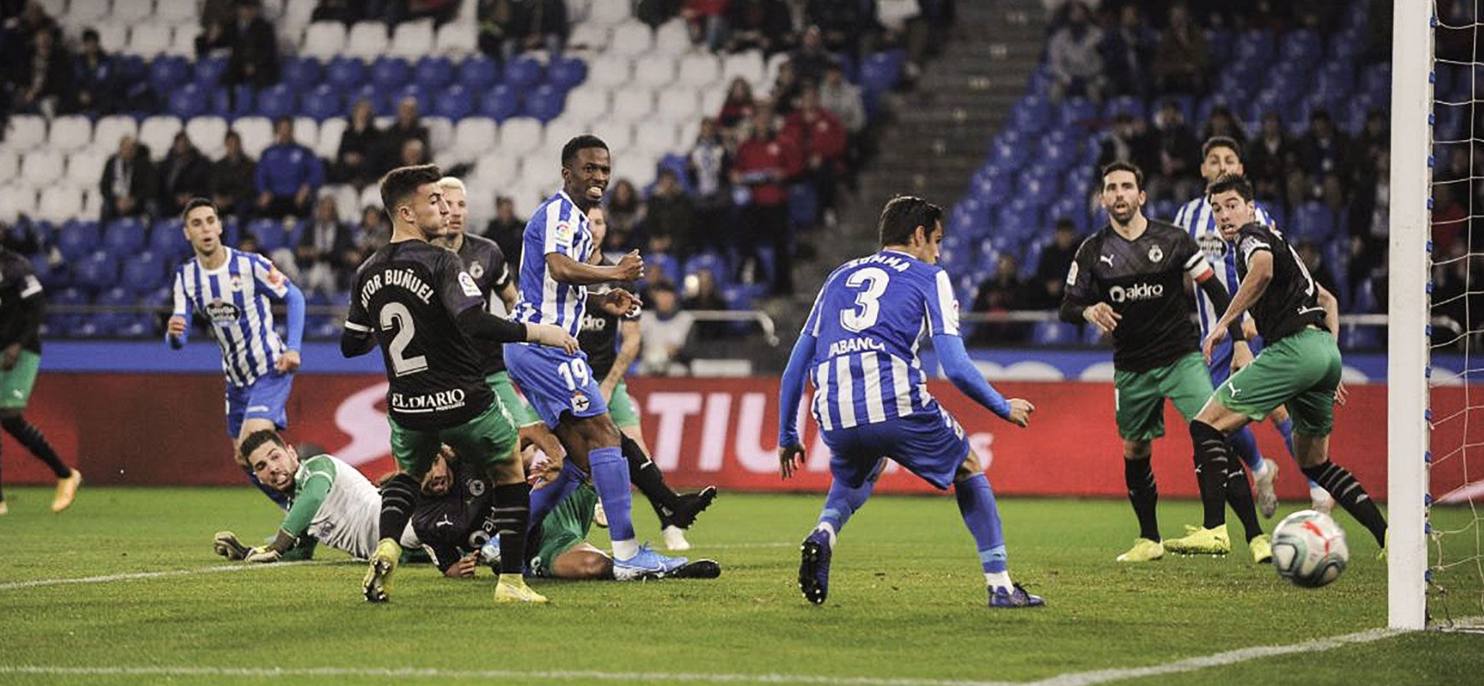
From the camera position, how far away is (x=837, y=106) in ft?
77.8

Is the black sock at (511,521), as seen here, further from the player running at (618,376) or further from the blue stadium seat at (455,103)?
the blue stadium seat at (455,103)

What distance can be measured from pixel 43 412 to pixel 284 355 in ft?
24.1

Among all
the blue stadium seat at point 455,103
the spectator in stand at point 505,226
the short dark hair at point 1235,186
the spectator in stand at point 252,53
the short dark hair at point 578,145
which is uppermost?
the spectator in stand at point 252,53

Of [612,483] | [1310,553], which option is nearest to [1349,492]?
[1310,553]

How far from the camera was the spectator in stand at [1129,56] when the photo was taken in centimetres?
2281

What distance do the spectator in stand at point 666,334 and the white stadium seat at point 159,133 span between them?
887 cm

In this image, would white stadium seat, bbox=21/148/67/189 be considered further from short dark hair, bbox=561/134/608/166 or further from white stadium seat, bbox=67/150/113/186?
A: short dark hair, bbox=561/134/608/166

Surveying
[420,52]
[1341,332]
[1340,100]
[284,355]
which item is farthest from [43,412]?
[1340,100]

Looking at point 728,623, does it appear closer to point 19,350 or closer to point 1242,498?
point 1242,498

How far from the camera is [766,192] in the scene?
883 inches

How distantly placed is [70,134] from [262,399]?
14.5m

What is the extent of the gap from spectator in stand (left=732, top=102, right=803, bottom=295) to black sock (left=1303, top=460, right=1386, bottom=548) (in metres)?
11.5

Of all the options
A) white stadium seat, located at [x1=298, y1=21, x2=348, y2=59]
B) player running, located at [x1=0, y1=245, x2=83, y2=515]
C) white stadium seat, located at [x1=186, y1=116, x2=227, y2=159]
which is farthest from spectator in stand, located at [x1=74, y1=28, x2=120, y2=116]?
player running, located at [x1=0, y1=245, x2=83, y2=515]

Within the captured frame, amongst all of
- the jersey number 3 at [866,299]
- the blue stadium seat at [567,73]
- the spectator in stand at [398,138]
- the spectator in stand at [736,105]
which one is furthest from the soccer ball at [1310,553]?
the blue stadium seat at [567,73]
